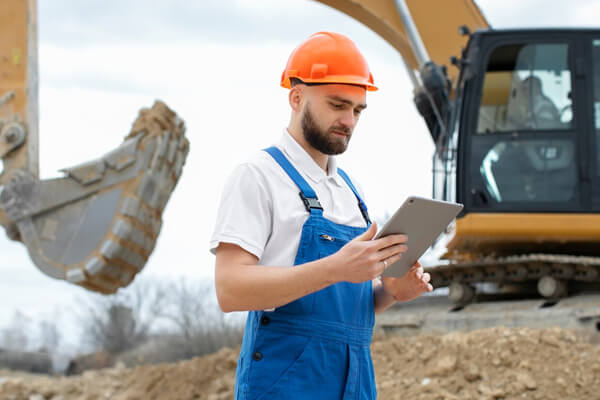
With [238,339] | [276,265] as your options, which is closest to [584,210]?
[238,339]

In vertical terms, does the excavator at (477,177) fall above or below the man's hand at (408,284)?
above

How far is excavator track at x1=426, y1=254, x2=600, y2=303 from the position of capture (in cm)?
615

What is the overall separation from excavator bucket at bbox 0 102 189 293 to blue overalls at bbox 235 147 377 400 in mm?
4495

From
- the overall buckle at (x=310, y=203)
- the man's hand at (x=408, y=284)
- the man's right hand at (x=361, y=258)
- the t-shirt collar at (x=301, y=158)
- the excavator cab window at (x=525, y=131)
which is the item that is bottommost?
the man's hand at (x=408, y=284)

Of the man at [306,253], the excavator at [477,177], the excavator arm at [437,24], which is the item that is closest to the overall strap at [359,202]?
the man at [306,253]

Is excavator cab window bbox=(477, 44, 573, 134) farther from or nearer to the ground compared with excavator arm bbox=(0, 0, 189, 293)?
farther from the ground

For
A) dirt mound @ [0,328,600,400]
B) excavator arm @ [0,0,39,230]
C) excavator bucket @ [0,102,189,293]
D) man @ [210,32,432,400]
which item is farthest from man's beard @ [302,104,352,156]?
excavator arm @ [0,0,39,230]

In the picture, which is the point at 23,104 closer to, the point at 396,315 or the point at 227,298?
the point at 396,315

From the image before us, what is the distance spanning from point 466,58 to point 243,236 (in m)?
5.31

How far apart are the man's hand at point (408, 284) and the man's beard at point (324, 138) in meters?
0.35

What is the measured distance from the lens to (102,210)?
20.8ft

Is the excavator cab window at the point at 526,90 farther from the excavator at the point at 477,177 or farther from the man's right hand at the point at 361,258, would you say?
the man's right hand at the point at 361,258

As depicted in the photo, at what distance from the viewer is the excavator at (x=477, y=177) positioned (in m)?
6.21

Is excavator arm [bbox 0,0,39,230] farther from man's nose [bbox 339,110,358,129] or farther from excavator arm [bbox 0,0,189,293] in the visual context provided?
man's nose [bbox 339,110,358,129]
